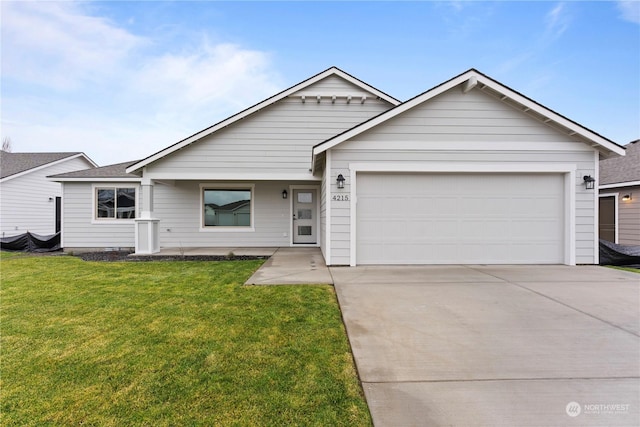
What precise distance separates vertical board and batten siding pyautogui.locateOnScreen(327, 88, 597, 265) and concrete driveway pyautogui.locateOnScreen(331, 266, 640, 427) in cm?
204

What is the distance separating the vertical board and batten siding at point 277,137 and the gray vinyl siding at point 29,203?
8.69 metres

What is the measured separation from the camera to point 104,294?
16.2 ft

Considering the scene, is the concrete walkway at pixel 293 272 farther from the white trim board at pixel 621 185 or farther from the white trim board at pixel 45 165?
the white trim board at pixel 45 165

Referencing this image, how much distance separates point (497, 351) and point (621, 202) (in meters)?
11.2

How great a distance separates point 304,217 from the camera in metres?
11.3

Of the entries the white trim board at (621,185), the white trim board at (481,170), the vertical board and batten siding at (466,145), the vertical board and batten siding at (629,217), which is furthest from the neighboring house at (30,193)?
the vertical board and batten siding at (629,217)

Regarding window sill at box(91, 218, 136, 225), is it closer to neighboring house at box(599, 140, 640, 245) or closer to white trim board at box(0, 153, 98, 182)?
white trim board at box(0, 153, 98, 182)

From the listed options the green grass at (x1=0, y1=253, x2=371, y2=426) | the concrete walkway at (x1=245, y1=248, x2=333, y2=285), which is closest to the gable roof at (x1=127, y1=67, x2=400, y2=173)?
the concrete walkway at (x1=245, y1=248, x2=333, y2=285)

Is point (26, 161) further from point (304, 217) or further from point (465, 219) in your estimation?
point (465, 219)

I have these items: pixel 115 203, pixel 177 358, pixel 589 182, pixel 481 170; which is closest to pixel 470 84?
pixel 481 170

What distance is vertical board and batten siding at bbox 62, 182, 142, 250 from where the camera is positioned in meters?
10.9

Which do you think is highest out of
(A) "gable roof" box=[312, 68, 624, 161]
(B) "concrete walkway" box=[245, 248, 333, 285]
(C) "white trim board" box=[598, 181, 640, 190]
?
(A) "gable roof" box=[312, 68, 624, 161]

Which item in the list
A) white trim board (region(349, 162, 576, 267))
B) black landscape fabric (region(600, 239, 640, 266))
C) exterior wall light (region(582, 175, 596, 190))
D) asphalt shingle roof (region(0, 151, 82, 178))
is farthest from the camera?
asphalt shingle roof (region(0, 151, 82, 178))

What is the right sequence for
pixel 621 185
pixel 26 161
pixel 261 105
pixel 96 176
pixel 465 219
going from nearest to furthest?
pixel 465 219
pixel 621 185
pixel 261 105
pixel 96 176
pixel 26 161
